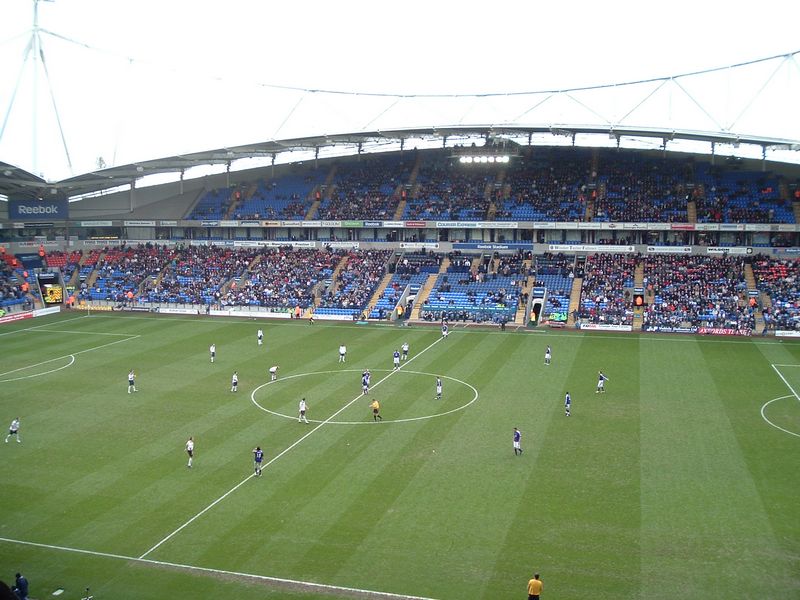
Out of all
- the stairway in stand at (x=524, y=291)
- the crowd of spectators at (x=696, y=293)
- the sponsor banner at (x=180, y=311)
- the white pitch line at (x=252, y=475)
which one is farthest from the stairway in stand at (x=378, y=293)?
the crowd of spectators at (x=696, y=293)

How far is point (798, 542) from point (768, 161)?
5240 centimetres

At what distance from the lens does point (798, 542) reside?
59.8ft

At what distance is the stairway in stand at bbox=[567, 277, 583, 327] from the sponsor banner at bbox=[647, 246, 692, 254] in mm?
7155

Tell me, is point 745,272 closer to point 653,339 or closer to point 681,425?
point 653,339

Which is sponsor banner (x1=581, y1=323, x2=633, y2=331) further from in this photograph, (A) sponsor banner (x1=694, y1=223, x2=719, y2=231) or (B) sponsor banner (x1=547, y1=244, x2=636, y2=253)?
(A) sponsor banner (x1=694, y1=223, x2=719, y2=231)

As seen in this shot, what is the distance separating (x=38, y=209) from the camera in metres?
65.2

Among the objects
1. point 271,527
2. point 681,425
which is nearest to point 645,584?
point 271,527

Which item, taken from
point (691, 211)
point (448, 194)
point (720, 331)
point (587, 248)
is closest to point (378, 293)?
point (448, 194)

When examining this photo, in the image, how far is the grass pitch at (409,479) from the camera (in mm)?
17359

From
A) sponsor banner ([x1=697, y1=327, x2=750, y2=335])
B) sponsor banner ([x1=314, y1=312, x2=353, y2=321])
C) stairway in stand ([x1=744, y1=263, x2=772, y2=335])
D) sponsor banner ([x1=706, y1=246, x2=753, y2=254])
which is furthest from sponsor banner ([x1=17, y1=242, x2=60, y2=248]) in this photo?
stairway in stand ([x1=744, y1=263, x2=772, y2=335])

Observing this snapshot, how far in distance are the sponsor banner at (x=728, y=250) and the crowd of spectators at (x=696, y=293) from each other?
694 mm

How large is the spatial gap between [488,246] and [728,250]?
64.4ft

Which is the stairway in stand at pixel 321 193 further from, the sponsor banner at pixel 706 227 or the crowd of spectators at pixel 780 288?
the crowd of spectators at pixel 780 288

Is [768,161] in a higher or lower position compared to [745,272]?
higher
